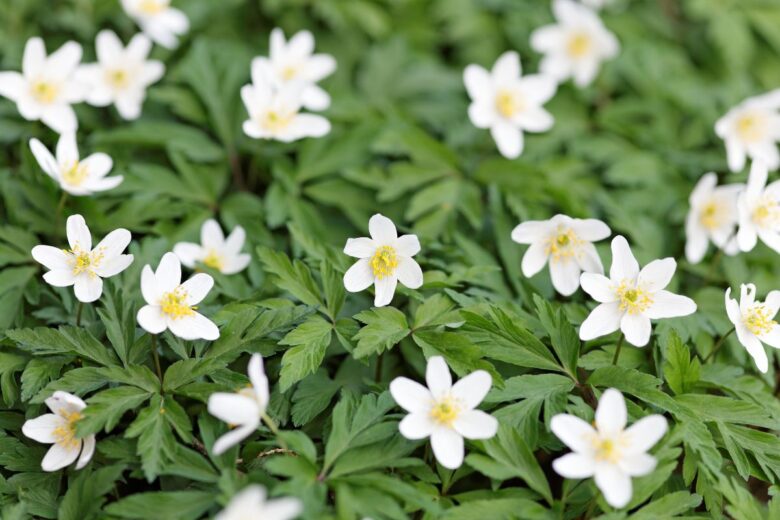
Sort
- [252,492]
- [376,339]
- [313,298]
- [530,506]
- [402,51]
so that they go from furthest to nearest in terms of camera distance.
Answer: [402,51] < [313,298] < [376,339] < [530,506] < [252,492]

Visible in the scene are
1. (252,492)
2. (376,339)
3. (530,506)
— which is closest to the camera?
(252,492)

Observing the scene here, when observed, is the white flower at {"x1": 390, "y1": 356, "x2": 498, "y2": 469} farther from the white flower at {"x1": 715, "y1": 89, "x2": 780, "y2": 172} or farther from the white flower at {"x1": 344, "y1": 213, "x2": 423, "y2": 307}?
the white flower at {"x1": 715, "y1": 89, "x2": 780, "y2": 172}

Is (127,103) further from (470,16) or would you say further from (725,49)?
(725,49)

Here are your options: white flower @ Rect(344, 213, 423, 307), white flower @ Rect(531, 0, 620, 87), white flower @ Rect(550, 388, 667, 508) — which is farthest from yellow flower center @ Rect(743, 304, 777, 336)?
white flower @ Rect(531, 0, 620, 87)

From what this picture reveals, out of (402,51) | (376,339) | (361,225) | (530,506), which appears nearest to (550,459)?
(530,506)

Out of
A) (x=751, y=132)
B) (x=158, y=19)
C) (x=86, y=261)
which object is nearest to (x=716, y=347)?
(x=751, y=132)

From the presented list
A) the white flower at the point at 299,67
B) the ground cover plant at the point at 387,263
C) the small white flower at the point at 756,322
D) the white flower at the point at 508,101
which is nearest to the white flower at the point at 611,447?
the ground cover plant at the point at 387,263
